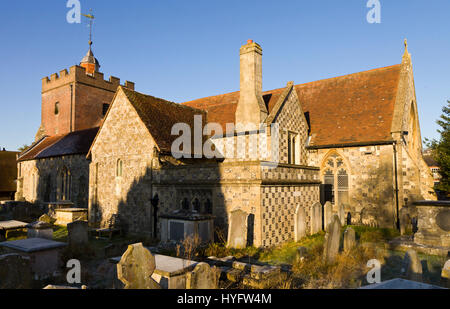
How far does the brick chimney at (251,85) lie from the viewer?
1705cm

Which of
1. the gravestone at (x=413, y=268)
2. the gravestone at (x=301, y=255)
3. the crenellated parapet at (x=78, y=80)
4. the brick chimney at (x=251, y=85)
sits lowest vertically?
the gravestone at (x=301, y=255)

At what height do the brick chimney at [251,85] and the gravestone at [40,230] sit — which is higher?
the brick chimney at [251,85]

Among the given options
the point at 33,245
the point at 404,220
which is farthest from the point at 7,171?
the point at 404,220

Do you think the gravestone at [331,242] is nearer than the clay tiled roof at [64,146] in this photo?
Yes

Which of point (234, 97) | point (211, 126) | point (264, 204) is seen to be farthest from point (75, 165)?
point (264, 204)

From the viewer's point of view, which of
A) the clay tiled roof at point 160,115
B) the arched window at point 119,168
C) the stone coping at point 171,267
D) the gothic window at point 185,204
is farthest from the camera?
the arched window at point 119,168

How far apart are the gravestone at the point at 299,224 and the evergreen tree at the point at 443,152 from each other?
13.0 meters

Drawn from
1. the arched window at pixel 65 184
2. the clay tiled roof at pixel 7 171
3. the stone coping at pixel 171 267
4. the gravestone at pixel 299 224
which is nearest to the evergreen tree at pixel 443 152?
the gravestone at pixel 299 224

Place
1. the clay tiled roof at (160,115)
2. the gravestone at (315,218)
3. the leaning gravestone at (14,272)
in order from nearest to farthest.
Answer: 1. the leaning gravestone at (14,272)
2. the gravestone at (315,218)
3. the clay tiled roof at (160,115)

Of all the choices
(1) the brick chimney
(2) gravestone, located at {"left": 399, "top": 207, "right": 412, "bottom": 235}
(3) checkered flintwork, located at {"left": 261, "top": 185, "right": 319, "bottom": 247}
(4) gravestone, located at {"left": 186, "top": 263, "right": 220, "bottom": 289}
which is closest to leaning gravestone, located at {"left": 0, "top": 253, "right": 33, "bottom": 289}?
(4) gravestone, located at {"left": 186, "top": 263, "right": 220, "bottom": 289}

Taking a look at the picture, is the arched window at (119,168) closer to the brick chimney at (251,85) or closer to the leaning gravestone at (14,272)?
the brick chimney at (251,85)

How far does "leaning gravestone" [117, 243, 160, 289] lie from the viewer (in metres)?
→ 5.96

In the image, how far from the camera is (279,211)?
42.6 ft

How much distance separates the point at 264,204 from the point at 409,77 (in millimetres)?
14013
